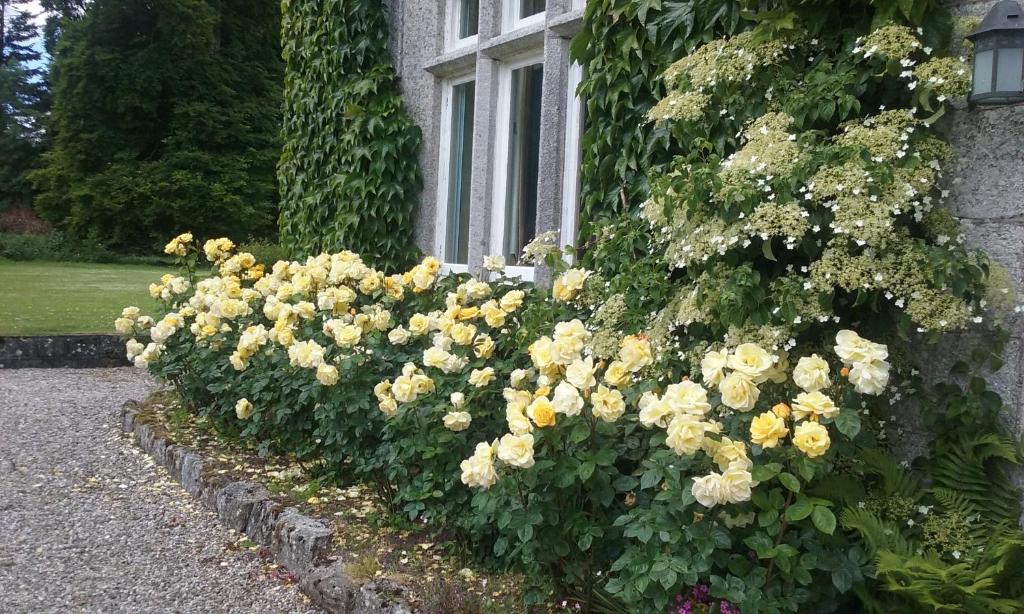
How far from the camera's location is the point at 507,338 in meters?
3.45

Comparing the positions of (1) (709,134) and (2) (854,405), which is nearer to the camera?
(2) (854,405)

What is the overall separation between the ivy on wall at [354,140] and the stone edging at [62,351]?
3.04m

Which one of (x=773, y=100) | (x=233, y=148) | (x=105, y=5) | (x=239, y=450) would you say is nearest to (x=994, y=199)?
(x=773, y=100)

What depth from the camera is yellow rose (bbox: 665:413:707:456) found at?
6.36 feet

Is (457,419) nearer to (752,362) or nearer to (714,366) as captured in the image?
(714,366)

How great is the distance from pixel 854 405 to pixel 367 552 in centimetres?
171

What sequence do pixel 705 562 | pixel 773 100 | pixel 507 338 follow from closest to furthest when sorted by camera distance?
pixel 705 562
pixel 773 100
pixel 507 338

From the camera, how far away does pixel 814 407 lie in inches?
75.5

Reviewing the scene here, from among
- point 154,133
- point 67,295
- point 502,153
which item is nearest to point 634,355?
point 502,153

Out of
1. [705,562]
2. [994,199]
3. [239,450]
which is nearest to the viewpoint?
[705,562]

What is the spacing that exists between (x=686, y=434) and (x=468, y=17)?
440cm

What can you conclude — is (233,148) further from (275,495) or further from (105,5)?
(275,495)

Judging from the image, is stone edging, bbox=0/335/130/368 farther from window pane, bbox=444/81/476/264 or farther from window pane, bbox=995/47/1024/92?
window pane, bbox=995/47/1024/92

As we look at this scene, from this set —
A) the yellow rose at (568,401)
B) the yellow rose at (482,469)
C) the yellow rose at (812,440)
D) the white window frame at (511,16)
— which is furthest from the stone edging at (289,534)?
the white window frame at (511,16)
